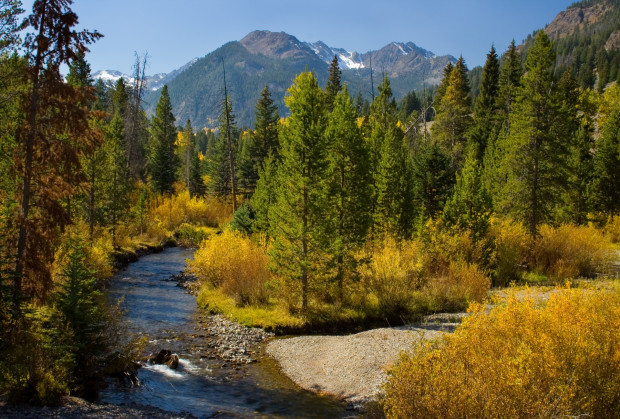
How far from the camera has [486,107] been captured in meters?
51.3

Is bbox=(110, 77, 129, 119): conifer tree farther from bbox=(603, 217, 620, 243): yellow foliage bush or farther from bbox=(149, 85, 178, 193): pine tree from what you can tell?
bbox=(603, 217, 620, 243): yellow foliage bush

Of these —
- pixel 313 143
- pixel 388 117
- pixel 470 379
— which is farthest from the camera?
pixel 388 117

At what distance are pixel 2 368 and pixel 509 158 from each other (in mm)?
26282

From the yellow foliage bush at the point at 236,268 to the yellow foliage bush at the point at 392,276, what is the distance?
5.14m

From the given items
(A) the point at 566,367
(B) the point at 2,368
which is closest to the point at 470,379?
(A) the point at 566,367

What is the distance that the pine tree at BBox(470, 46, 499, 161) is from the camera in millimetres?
46125

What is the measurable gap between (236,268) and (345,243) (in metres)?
5.91

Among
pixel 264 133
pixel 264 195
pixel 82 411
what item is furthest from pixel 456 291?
pixel 264 133

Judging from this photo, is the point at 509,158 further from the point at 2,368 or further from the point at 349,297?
the point at 2,368

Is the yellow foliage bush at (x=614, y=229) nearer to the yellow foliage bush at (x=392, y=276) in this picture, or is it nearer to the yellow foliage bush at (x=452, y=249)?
the yellow foliage bush at (x=452, y=249)

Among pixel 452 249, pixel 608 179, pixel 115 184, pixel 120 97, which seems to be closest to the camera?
pixel 452 249

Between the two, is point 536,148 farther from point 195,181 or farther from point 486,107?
point 195,181

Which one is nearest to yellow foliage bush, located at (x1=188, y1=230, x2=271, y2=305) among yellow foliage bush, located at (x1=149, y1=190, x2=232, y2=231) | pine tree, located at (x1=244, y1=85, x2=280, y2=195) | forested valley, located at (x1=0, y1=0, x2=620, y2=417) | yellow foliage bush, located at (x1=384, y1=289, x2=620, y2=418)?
forested valley, located at (x1=0, y1=0, x2=620, y2=417)

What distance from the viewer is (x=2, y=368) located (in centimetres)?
855
